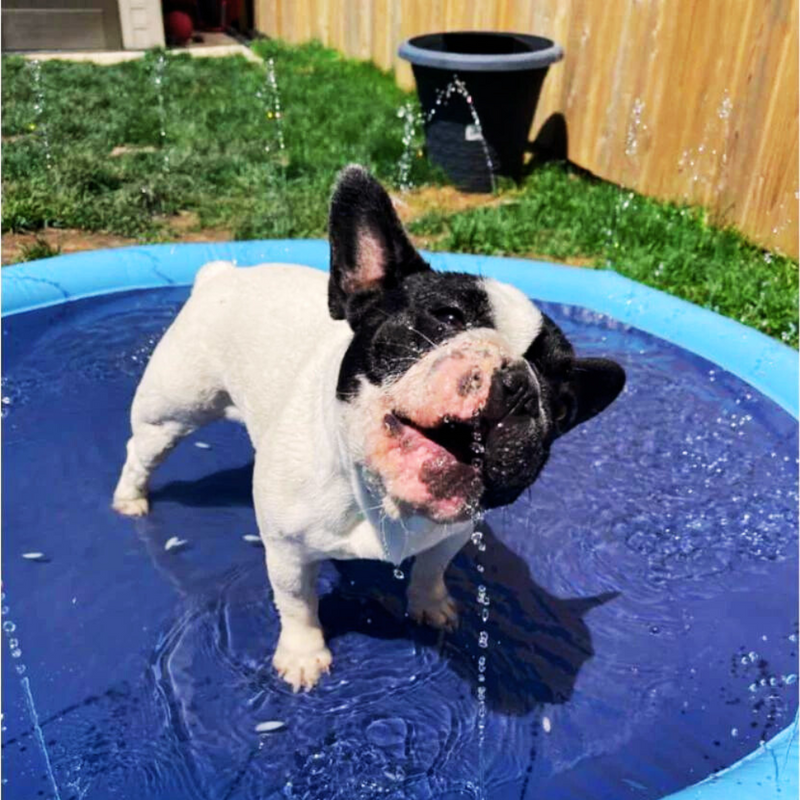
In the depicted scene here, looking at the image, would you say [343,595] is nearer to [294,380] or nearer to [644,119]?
[294,380]

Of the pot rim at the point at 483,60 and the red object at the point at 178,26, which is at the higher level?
the pot rim at the point at 483,60

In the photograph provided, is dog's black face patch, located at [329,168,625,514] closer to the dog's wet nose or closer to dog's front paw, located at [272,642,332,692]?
the dog's wet nose

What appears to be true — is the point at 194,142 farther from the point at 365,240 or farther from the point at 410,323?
the point at 410,323

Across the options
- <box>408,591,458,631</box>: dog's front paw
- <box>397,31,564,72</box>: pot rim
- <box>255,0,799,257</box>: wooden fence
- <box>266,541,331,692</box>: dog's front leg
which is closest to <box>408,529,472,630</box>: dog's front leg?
<box>408,591,458,631</box>: dog's front paw

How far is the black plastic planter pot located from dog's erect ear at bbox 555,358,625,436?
14.4 feet

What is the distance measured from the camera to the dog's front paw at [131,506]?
3314mm

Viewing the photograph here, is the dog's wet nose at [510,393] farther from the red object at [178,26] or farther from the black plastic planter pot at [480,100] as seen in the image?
the red object at [178,26]

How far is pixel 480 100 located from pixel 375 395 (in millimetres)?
4874

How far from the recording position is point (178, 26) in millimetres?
11812

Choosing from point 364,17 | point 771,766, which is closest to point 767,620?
point 771,766

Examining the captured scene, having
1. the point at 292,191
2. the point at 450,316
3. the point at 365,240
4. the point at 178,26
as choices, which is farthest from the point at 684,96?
the point at 178,26

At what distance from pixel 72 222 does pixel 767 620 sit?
4.25 m

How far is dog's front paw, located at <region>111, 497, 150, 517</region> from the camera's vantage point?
3.31m

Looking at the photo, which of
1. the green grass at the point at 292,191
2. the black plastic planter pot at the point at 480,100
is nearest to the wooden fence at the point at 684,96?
the green grass at the point at 292,191
